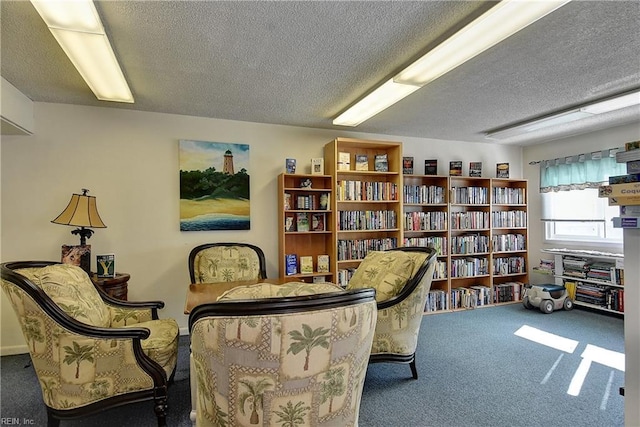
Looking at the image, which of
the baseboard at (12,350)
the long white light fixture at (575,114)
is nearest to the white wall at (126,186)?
the baseboard at (12,350)

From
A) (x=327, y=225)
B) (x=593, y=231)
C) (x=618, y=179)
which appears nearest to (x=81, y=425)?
(x=327, y=225)

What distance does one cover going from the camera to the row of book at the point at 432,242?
14.1 ft

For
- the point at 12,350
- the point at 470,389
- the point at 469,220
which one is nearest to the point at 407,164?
the point at 469,220

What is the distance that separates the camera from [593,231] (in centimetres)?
431

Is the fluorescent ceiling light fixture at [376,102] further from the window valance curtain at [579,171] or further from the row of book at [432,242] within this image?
the window valance curtain at [579,171]

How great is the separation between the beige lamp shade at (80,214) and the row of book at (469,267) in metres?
4.25

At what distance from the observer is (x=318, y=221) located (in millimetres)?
3910

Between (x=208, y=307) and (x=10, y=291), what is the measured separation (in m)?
1.34

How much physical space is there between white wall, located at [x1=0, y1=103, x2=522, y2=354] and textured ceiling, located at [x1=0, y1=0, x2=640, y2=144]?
0.22 m

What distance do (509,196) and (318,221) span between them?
119 inches

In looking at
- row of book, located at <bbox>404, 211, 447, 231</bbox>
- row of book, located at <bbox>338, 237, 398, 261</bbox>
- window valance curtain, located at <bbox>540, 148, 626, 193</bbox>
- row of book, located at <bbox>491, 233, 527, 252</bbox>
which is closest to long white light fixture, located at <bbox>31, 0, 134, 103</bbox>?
row of book, located at <bbox>338, 237, 398, 261</bbox>

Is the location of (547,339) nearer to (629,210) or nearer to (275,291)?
(629,210)

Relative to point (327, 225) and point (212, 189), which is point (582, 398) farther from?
point (212, 189)

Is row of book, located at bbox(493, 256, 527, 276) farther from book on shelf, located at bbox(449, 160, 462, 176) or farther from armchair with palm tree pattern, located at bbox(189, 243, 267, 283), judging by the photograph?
armchair with palm tree pattern, located at bbox(189, 243, 267, 283)
